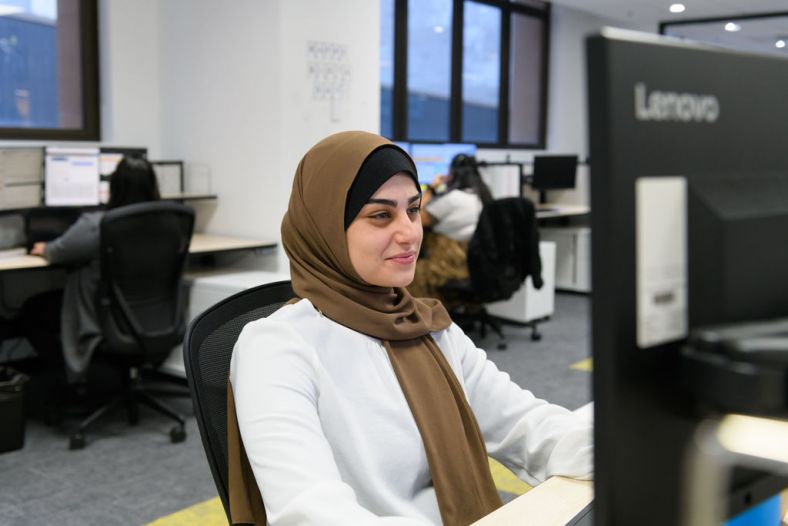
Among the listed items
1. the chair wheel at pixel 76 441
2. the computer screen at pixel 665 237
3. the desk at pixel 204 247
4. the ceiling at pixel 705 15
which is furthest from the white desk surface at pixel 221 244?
the ceiling at pixel 705 15

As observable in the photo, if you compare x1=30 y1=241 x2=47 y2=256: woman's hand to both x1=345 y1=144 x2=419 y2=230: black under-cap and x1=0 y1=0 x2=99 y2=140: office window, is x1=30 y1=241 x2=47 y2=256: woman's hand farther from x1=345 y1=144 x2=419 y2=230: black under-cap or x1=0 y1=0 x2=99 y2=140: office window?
x1=345 y1=144 x2=419 y2=230: black under-cap

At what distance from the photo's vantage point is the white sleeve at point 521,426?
1.14 m

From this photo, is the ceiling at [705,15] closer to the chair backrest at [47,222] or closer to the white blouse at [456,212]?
the white blouse at [456,212]

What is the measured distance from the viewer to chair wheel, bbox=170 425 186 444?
124 inches

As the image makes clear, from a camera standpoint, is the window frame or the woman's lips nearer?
the woman's lips

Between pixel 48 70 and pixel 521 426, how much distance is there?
3912 millimetres

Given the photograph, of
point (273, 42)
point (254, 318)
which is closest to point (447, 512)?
point (254, 318)

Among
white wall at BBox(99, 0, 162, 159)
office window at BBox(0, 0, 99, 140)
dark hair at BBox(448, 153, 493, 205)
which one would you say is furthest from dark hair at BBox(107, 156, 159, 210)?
dark hair at BBox(448, 153, 493, 205)

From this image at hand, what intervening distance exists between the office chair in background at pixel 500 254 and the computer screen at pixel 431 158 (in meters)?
1.16

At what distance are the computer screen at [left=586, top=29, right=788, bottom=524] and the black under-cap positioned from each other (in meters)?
0.73

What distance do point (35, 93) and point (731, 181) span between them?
14.4 feet

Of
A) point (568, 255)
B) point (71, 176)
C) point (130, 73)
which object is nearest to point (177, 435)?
point (71, 176)

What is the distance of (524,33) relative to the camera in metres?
7.58

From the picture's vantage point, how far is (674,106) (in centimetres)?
49
